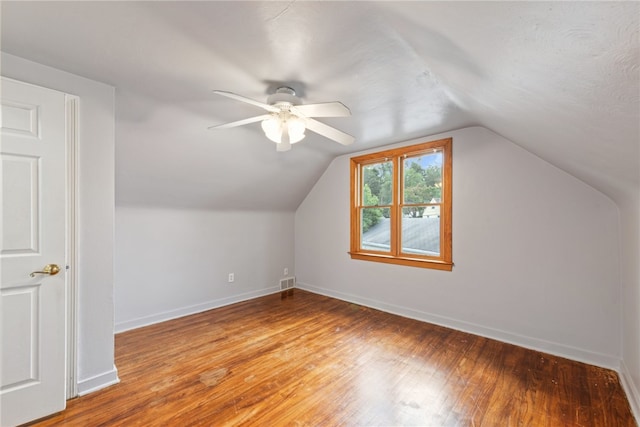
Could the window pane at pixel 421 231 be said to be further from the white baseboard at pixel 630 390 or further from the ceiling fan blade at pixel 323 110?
the ceiling fan blade at pixel 323 110

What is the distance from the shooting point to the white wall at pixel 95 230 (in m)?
→ 1.99

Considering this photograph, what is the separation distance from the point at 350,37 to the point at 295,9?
37 cm

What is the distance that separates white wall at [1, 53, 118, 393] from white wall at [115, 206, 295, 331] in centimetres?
116

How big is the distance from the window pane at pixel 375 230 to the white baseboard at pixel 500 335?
2.64 ft

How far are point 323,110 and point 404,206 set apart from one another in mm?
2257

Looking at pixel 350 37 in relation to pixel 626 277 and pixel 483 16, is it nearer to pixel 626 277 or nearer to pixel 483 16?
pixel 483 16

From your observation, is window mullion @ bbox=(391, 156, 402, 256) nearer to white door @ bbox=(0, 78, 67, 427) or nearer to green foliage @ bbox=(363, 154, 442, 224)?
green foliage @ bbox=(363, 154, 442, 224)

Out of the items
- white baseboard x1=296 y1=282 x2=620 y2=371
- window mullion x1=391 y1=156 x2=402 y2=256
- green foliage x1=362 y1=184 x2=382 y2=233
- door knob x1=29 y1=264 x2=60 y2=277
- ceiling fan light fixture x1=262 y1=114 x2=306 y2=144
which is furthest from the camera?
green foliage x1=362 y1=184 x2=382 y2=233

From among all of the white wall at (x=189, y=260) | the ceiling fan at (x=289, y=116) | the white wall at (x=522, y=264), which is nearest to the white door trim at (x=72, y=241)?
the ceiling fan at (x=289, y=116)

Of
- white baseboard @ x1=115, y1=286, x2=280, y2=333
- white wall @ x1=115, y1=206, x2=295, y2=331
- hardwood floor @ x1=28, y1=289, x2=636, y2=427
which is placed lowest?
hardwood floor @ x1=28, y1=289, x2=636, y2=427

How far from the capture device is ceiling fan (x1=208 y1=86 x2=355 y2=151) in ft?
6.28

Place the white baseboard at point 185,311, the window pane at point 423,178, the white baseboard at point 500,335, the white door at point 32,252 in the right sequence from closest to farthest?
the white door at point 32,252
the white baseboard at point 500,335
the white baseboard at point 185,311
the window pane at point 423,178

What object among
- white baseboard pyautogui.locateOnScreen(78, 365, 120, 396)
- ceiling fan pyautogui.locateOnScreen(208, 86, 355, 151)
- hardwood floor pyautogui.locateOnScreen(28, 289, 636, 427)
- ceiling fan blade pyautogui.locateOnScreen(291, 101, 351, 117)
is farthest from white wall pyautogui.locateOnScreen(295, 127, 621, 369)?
white baseboard pyautogui.locateOnScreen(78, 365, 120, 396)

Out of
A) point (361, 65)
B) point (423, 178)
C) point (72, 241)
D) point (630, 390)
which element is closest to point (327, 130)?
point (361, 65)
